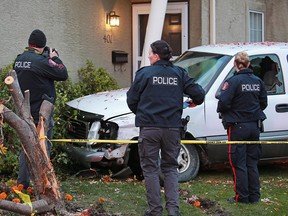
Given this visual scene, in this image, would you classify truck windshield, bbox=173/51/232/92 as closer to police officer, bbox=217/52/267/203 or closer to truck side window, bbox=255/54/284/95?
truck side window, bbox=255/54/284/95

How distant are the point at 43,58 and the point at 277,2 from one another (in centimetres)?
1015

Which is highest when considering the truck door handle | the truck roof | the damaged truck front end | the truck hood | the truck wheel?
the truck roof

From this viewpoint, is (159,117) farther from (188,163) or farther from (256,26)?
(256,26)

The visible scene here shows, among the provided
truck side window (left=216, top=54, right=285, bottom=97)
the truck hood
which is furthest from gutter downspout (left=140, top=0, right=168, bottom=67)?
truck side window (left=216, top=54, right=285, bottom=97)

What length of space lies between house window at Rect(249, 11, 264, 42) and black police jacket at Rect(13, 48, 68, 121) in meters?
Result: 8.72

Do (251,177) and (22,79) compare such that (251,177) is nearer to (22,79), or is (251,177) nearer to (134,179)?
(134,179)

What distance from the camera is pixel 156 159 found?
590 centimetres

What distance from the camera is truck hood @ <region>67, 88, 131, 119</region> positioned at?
25.6 feet

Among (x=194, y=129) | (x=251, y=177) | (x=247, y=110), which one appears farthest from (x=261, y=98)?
(x=194, y=129)

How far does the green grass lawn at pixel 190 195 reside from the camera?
6.39 metres

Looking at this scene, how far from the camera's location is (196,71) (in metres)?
8.62

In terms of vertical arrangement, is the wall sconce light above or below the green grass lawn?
above

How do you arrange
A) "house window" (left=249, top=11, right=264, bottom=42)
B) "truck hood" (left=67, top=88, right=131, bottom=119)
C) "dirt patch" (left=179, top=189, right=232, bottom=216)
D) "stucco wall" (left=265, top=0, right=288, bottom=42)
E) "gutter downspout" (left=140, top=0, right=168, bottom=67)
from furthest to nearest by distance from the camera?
"stucco wall" (left=265, top=0, right=288, bottom=42)
"house window" (left=249, top=11, right=264, bottom=42)
"gutter downspout" (left=140, top=0, right=168, bottom=67)
"truck hood" (left=67, top=88, right=131, bottom=119)
"dirt patch" (left=179, top=189, right=232, bottom=216)

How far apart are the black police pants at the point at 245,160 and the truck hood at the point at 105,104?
1.66 m
